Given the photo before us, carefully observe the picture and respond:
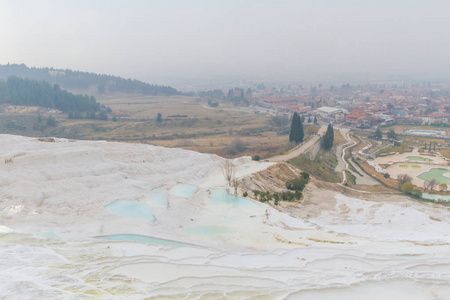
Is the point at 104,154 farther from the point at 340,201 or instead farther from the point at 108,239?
Result: the point at 340,201

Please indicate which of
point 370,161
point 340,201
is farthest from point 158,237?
point 370,161

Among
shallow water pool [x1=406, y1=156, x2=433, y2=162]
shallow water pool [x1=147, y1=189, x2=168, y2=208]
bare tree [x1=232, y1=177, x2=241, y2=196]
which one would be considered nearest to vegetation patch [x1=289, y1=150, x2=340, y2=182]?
bare tree [x1=232, y1=177, x2=241, y2=196]

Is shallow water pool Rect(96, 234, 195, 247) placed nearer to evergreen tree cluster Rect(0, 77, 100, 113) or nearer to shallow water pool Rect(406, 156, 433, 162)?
shallow water pool Rect(406, 156, 433, 162)

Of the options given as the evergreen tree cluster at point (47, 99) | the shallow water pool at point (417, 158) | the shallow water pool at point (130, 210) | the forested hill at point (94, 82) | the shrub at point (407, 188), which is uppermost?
the forested hill at point (94, 82)

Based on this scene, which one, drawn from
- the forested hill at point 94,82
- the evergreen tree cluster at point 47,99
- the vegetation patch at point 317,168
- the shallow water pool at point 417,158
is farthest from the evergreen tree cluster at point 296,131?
the forested hill at point 94,82

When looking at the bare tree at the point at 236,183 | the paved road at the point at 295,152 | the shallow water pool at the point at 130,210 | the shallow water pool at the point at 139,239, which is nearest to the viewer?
the shallow water pool at the point at 139,239

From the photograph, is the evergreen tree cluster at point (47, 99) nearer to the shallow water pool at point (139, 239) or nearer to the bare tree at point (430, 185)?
the bare tree at point (430, 185)
